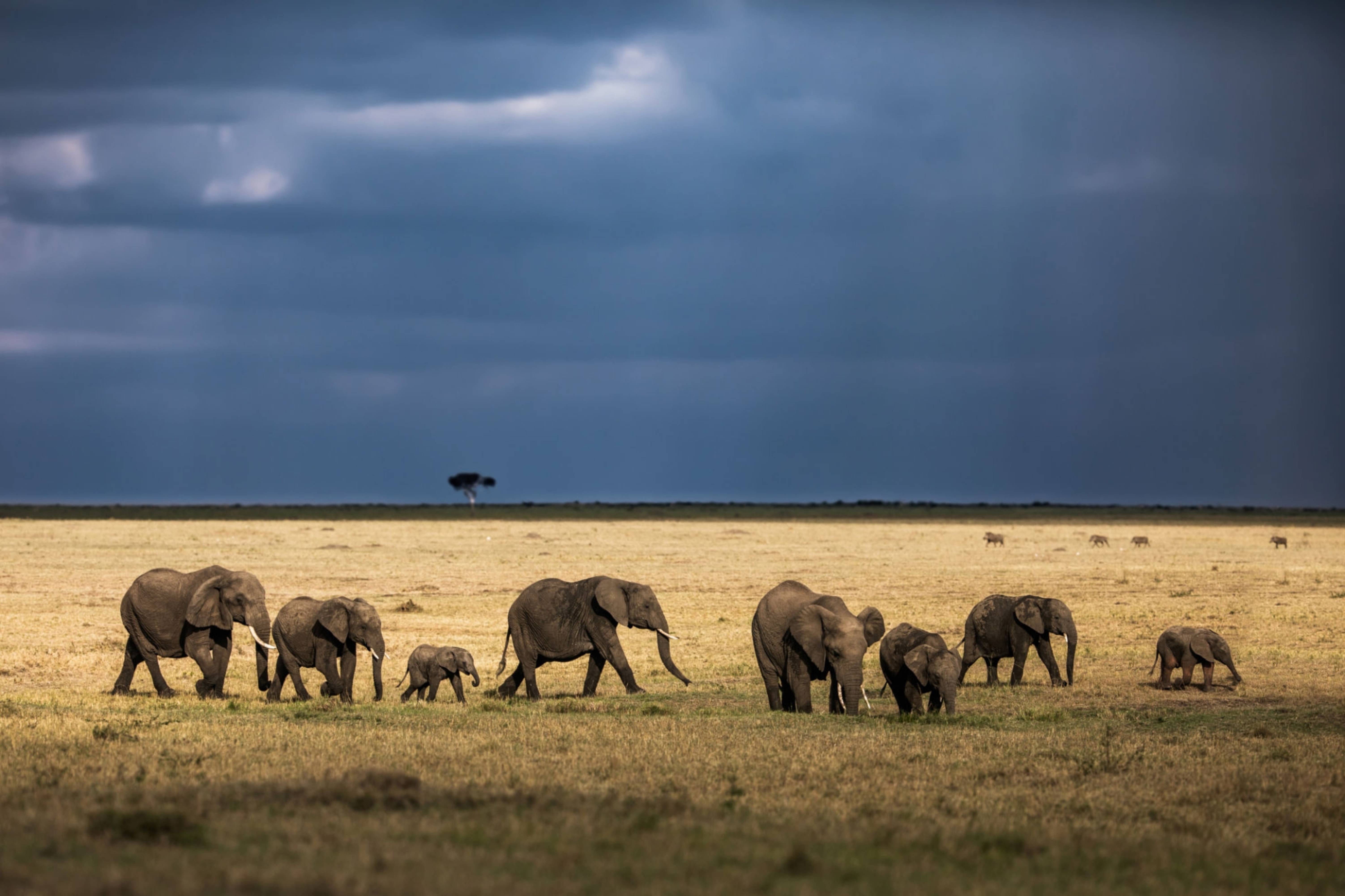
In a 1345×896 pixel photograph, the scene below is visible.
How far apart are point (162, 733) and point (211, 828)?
7143mm

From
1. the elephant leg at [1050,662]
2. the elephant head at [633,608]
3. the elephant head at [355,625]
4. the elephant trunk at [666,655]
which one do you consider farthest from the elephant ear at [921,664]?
the elephant head at [355,625]

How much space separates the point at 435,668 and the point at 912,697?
325 inches

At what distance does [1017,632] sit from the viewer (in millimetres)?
25516

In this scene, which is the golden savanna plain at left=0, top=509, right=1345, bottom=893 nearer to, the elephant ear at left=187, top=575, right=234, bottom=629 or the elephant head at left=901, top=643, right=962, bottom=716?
the elephant head at left=901, top=643, right=962, bottom=716

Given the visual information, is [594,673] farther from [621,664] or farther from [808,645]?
[808,645]

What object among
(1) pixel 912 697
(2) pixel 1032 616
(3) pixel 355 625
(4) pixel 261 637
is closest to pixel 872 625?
(1) pixel 912 697

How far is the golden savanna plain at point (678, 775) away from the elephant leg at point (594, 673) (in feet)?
0.98

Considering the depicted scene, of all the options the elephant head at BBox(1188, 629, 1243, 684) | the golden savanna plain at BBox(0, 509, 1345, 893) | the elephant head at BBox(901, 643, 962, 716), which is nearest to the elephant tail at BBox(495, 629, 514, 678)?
the golden savanna plain at BBox(0, 509, 1345, 893)

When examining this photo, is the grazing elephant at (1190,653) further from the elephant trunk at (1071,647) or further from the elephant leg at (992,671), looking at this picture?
the elephant leg at (992,671)

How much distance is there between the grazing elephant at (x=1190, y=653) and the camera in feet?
80.3

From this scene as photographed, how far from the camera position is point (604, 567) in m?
55.1

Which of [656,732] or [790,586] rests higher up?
[790,586]

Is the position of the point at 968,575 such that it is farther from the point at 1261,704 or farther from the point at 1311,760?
the point at 1311,760

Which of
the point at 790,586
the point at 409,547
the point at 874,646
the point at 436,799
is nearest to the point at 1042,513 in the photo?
→ the point at 409,547
